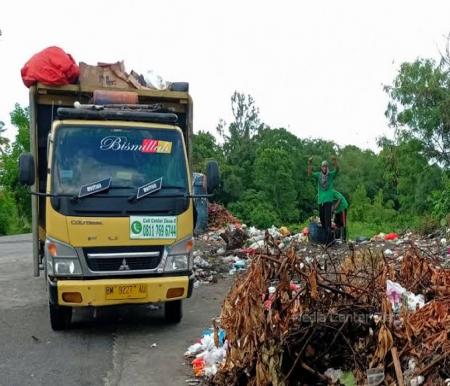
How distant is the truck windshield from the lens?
6.68 m

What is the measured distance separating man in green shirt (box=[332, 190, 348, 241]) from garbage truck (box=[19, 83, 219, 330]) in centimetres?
678

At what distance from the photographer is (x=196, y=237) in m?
17.9

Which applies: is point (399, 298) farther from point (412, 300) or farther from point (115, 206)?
point (115, 206)

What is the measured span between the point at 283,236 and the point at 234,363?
1155cm

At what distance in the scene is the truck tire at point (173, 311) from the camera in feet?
24.2

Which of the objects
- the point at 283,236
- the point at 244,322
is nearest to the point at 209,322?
the point at 244,322

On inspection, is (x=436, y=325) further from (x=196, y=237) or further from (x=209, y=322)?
(x=196, y=237)

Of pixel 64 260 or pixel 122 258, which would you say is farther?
pixel 122 258

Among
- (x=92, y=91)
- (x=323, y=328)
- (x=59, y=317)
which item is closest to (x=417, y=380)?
(x=323, y=328)

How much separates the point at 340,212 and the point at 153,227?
8042 millimetres

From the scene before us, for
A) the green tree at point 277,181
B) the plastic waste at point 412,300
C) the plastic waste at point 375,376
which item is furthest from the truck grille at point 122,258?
the green tree at point 277,181

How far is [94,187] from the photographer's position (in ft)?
21.5

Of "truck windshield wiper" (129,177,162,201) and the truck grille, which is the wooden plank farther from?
the truck grille

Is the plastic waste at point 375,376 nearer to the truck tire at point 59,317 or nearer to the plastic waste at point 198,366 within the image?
the plastic waste at point 198,366
